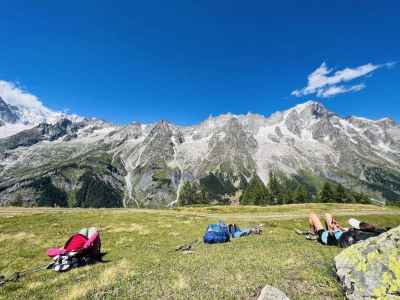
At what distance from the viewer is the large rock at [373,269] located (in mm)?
9508

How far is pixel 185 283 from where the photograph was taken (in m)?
13.1

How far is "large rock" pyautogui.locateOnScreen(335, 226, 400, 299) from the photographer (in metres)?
9.51

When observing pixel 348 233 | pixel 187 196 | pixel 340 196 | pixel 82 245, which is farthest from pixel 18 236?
pixel 340 196

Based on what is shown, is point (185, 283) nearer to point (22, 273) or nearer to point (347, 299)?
point (347, 299)

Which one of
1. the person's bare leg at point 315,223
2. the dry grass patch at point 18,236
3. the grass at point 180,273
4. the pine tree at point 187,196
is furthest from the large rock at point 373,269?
the pine tree at point 187,196

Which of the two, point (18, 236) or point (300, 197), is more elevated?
point (18, 236)

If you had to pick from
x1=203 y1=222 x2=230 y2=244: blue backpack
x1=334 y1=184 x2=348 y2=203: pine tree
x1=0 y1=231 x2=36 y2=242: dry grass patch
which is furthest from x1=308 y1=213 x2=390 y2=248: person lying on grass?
x1=334 y1=184 x2=348 y2=203: pine tree

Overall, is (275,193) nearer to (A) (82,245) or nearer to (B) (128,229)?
(B) (128,229)

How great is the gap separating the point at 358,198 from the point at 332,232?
12789cm

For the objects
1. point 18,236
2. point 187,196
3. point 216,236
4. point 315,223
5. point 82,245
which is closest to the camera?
point 82,245

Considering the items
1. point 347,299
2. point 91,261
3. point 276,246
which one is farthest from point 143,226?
point 347,299

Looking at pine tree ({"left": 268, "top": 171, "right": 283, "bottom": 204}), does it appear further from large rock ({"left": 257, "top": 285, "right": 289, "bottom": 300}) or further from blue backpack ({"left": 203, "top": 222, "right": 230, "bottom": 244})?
large rock ({"left": 257, "top": 285, "right": 289, "bottom": 300})

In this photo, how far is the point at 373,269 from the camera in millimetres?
10453

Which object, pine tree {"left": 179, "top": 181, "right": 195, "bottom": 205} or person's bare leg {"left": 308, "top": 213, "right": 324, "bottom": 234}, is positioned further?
pine tree {"left": 179, "top": 181, "right": 195, "bottom": 205}
